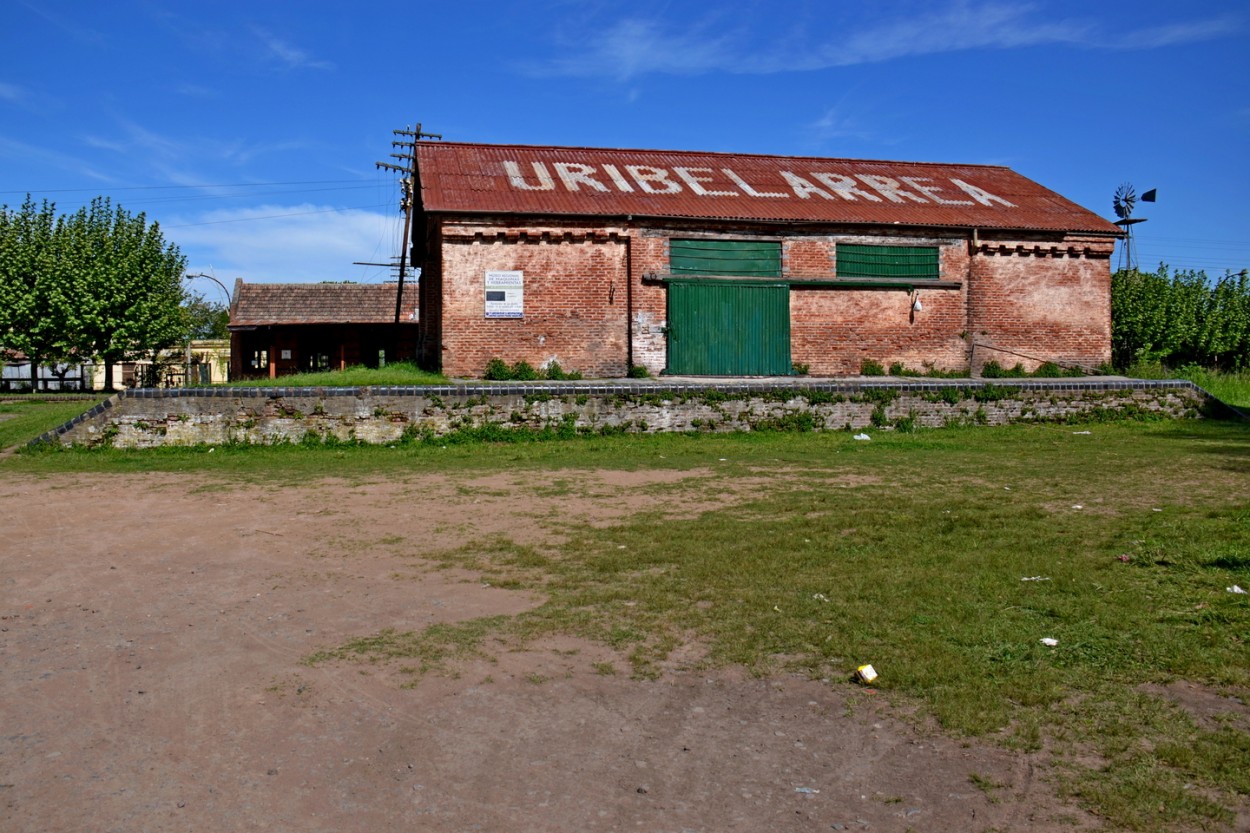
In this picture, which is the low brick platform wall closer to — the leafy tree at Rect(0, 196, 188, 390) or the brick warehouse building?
the brick warehouse building

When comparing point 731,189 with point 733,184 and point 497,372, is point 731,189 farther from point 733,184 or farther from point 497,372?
point 497,372

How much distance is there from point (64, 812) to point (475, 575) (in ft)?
10.9

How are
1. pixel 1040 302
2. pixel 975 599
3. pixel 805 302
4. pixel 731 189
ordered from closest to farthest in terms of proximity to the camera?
pixel 975 599 → pixel 805 302 → pixel 1040 302 → pixel 731 189

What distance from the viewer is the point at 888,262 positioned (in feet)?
69.1

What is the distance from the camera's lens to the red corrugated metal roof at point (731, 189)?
65.2 feet

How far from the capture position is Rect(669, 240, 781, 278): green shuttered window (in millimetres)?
19875

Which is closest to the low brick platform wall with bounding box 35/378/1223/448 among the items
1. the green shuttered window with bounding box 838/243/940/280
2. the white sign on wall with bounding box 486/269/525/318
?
the white sign on wall with bounding box 486/269/525/318

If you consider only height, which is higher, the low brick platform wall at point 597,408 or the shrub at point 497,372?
the shrub at point 497,372

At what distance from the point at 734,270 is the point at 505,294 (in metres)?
4.87

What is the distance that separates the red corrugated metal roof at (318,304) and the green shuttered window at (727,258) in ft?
65.1

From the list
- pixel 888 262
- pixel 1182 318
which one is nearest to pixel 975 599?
pixel 888 262

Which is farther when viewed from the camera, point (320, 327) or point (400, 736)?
point (320, 327)

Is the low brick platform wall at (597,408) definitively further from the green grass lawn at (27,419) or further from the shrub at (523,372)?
the shrub at (523,372)

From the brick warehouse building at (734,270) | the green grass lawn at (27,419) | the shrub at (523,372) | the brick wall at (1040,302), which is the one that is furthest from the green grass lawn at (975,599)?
the brick wall at (1040,302)
